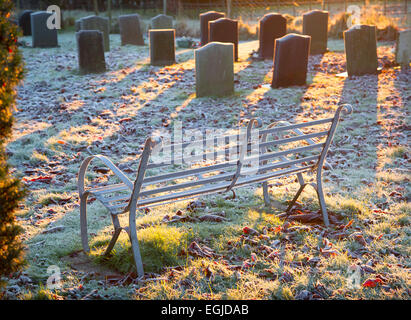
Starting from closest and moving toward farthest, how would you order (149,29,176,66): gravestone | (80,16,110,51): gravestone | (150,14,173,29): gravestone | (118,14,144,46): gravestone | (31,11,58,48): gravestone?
(149,29,176,66): gravestone
(80,16,110,51): gravestone
(31,11,58,48): gravestone
(118,14,144,46): gravestone
(150,14,173,29): gravestone

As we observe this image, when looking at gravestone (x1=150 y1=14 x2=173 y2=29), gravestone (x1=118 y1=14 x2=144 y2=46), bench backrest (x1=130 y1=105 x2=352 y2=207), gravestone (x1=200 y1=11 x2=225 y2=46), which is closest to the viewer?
bench backrest (x1=130 y1=105 x2=352 y2=207)

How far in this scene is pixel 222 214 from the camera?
13.9 ft

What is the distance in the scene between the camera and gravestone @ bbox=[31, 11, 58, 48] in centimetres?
1628

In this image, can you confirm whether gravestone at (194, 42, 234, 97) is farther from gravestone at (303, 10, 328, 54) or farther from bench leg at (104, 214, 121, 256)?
bench leg at (104, 214, 121, 256)

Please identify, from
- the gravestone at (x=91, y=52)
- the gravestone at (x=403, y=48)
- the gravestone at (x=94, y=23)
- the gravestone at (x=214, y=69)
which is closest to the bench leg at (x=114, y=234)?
the gravestone at (x=214, y=69)

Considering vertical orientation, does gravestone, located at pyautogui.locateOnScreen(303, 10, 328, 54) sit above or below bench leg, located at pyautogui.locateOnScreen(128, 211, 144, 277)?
above

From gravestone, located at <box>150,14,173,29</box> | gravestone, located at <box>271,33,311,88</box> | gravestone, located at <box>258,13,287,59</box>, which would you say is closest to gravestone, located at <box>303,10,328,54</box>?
gravestone, located at <box>258,13,287,59</box>

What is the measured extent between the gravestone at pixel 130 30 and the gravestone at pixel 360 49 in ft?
30.6

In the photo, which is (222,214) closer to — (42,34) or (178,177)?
(178,177)

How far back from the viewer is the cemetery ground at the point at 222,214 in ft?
9.92

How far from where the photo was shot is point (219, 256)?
342 centimetres

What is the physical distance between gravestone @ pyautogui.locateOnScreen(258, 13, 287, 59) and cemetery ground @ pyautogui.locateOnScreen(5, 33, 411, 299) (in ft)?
14.7
